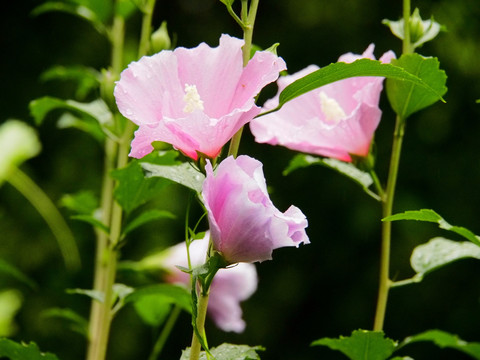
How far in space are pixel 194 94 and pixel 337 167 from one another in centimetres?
22

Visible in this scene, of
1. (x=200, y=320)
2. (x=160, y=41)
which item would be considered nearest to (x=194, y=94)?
(x=200, y=320)

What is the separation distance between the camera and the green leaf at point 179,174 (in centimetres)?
43

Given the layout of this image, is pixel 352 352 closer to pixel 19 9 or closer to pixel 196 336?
pixel 196 336

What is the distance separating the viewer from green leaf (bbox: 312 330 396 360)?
0.51 m

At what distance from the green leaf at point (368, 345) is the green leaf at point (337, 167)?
0.13m

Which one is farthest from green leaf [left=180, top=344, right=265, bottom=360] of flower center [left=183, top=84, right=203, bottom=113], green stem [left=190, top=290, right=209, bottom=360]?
flower center [left=183, top=84, right=203, bottom=113]

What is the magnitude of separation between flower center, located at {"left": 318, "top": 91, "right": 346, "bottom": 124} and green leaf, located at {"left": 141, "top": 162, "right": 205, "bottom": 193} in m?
0.16

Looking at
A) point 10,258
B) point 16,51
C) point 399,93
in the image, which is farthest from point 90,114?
point 16,51

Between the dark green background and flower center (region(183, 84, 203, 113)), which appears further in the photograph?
the dark green background

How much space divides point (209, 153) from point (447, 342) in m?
A: 0.28

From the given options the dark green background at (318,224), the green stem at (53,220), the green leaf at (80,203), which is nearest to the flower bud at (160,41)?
the green leaf at (80,203)

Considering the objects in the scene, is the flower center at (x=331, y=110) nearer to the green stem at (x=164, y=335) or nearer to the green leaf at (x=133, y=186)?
the green leaf at (x=133, y=186)

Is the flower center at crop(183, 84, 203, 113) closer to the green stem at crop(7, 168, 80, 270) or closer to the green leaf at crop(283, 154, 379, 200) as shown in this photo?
the green leaf at crop(283, 154, 379, 200)

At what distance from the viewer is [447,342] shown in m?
0.59
